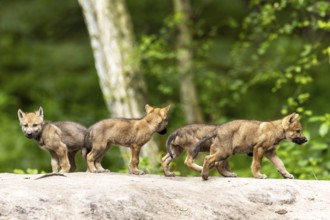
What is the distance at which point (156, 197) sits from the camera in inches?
333

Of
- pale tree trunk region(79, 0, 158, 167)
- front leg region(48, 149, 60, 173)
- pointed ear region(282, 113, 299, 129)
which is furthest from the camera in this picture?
pale tree trunk region(79, 0, 158, 167)

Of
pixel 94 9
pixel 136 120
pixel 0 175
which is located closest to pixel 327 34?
pixel 94 9

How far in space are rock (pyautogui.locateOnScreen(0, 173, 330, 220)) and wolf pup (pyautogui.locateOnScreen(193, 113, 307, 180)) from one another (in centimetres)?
41

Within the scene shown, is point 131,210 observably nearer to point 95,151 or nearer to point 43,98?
point 95,151

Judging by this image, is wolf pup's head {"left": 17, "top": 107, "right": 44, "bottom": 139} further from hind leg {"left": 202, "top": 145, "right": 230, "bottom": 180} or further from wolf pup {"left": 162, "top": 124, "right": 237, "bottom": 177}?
hind leg {"left": 202, "top": 145, "right": 230, "bottom": 180}

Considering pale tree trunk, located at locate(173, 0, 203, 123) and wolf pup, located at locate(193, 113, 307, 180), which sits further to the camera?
pale tree trunk, located at locate(173, 0, 203, 123)

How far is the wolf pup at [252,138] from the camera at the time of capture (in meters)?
9.91

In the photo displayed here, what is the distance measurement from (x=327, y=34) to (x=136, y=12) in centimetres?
881

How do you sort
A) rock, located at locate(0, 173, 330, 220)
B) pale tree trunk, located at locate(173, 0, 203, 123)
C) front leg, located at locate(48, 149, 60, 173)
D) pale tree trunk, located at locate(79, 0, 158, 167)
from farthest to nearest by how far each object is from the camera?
pale tree trunk, located at locate(173, 0, 203, 123)
pale tree trunk, located at locate(79, 0, 158, 167)
front leg, located at locate(48, 149, 60, 173)
rock, located at locate(0, 173, 330, 220)

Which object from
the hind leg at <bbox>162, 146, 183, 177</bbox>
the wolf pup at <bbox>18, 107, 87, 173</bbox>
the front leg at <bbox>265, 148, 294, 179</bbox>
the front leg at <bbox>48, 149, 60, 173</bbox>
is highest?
the wolf pup at <bbox>18, 107, 87, 173</bbox>

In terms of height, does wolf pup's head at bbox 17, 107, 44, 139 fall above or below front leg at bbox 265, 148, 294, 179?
above

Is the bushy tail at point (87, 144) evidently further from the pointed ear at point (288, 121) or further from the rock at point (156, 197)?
the pointed ear at point (288, 121)

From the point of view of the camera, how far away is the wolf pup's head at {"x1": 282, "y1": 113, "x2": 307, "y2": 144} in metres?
10.3

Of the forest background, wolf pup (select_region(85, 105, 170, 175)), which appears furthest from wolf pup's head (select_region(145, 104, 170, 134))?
the forest background
